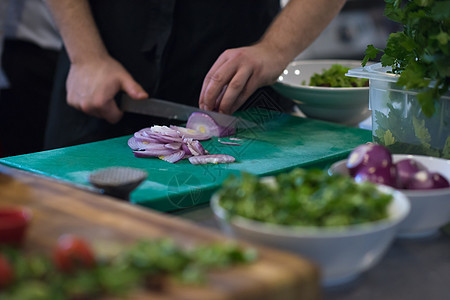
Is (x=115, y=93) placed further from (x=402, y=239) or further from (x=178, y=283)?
(x=178, y=283)

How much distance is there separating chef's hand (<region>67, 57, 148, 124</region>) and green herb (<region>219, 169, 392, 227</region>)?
1082 millimetres

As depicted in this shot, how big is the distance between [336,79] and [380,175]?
1.01 meters

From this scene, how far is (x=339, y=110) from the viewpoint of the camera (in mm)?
2080

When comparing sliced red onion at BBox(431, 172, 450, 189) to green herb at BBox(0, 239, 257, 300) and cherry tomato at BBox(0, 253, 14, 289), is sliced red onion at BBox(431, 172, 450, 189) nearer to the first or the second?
green herb at BBox(0, 239, 257, 300)

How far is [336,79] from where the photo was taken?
6.83ft

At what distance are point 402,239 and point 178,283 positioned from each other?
0.49 meters

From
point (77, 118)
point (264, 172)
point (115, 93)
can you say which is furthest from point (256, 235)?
point (77, 118)

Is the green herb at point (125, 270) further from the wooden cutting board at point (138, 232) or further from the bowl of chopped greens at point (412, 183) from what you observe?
the bowl of chopped greens at point (412, 183)

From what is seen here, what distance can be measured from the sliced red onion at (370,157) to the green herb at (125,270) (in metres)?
0.37

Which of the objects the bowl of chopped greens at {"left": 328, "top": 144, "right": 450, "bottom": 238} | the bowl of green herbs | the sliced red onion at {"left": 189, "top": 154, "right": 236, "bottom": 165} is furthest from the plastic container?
the sliced red onion at {"left": 189, "top": 154, "right": 236, "bottom": 165}

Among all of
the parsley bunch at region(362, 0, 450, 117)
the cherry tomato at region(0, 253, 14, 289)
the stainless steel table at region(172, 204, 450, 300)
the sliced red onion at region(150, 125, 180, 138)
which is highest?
the parsley bunch at region(362, 0, 450, 117)

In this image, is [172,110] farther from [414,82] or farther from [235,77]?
[414,82]

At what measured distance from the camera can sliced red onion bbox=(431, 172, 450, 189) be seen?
43.7 inches

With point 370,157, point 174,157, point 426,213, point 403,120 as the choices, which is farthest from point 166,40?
point 426,213
